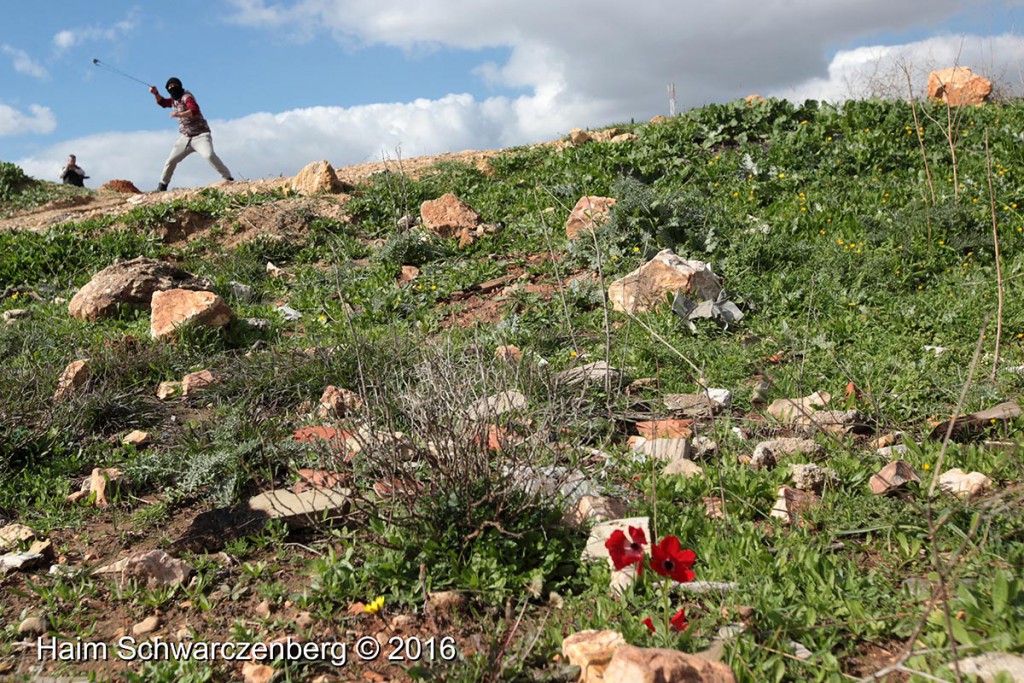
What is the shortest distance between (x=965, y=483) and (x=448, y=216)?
6114 mm

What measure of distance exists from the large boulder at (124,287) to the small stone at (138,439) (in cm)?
260

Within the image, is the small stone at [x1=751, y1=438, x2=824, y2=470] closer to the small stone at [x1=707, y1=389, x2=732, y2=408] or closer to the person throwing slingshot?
the small stone at [x1=707, y1=389, x2=732, y2=408]

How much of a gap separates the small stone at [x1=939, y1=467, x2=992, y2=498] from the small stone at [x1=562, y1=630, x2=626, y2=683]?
65.2 inches

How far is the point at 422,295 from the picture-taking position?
712cm

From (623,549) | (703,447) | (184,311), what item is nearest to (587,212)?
(184,311)

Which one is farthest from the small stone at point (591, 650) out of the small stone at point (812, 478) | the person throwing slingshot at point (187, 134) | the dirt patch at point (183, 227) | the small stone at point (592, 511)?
the person throwing slingshot at point (187, 134)

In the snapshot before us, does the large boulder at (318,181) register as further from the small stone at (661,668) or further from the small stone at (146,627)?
the small stone at (661,668)

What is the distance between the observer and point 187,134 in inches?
460

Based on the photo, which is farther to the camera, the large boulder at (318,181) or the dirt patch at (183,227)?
the large boulder at (318,181)

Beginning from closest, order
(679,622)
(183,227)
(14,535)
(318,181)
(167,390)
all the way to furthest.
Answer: (679,622), (14,535), (167,390), (183,227), (318,181)

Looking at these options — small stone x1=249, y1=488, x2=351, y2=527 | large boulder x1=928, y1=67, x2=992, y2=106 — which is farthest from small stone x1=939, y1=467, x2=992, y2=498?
large boulder x1=928, y1=67, x2=992, y2=106

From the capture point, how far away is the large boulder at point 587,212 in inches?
299

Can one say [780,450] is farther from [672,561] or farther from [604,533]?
[672,561]

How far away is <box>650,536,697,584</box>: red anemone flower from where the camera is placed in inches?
82.8
